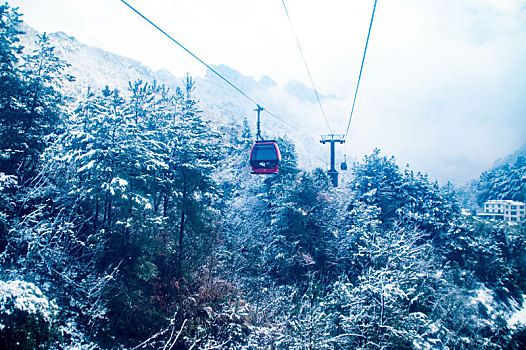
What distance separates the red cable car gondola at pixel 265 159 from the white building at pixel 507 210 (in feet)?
236

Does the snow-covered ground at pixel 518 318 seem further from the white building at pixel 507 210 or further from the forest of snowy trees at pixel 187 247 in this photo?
the white building at pixel 507 210

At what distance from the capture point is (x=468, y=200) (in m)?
98.3

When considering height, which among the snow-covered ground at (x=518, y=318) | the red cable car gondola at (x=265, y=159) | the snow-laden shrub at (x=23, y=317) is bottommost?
the snow-covered ground at (x=518, y=318)

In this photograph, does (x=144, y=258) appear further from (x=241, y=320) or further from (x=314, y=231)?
(x=314, y=231)

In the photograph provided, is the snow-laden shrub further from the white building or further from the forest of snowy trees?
the white building

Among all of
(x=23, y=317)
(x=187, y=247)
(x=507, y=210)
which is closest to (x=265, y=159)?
(x=23, y=317)

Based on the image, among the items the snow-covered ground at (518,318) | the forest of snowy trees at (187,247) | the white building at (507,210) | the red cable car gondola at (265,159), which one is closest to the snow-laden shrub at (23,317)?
the forest of snowy trees at (187,247)

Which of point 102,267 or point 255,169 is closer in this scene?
point 255,169

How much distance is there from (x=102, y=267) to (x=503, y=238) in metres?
48.9

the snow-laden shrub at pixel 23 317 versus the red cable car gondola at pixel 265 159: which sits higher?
the red cable car gondola at pixel 265 159

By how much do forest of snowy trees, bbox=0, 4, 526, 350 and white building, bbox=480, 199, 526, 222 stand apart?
35305 mm

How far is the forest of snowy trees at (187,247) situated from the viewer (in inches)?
622

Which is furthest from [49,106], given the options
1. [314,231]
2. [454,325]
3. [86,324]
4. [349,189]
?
[454,325]

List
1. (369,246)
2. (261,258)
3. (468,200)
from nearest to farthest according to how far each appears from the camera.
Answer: (369,246) < (261,258) < (468,200)
